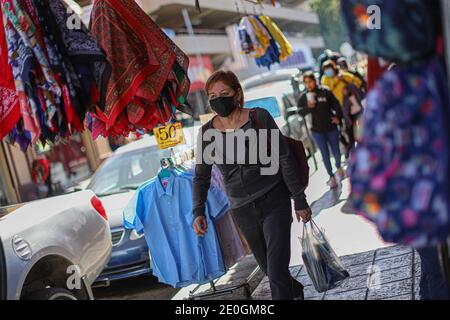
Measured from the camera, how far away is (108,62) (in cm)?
319

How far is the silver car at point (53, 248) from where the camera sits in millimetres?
3672

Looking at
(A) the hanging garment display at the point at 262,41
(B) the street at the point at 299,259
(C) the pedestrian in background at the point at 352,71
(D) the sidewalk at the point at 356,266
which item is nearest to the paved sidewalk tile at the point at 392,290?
(D) the sidewalk at the point at 356,266

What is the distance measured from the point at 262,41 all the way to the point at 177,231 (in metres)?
5.35

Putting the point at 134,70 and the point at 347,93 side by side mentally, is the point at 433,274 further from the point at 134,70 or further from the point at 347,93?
the point at 347,93

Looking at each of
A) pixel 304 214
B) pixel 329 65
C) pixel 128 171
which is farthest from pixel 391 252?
pixel 329 65

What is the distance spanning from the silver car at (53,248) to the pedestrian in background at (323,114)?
446 centimetres

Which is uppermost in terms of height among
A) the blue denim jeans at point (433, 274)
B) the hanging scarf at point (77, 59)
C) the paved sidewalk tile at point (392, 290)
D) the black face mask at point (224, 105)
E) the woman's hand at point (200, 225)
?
the hanging scarf at point (77, 59)

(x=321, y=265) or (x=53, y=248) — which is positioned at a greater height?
(x=53, y=248)

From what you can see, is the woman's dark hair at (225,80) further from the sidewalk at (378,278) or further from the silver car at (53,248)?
the sidewalk at (378,278)

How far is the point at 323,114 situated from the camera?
8.77m

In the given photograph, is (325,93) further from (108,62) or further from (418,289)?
(108,62)

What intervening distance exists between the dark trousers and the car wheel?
1303 mm

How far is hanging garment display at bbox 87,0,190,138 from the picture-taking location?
334 cm

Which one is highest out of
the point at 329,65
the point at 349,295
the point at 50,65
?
the point at 329,65
